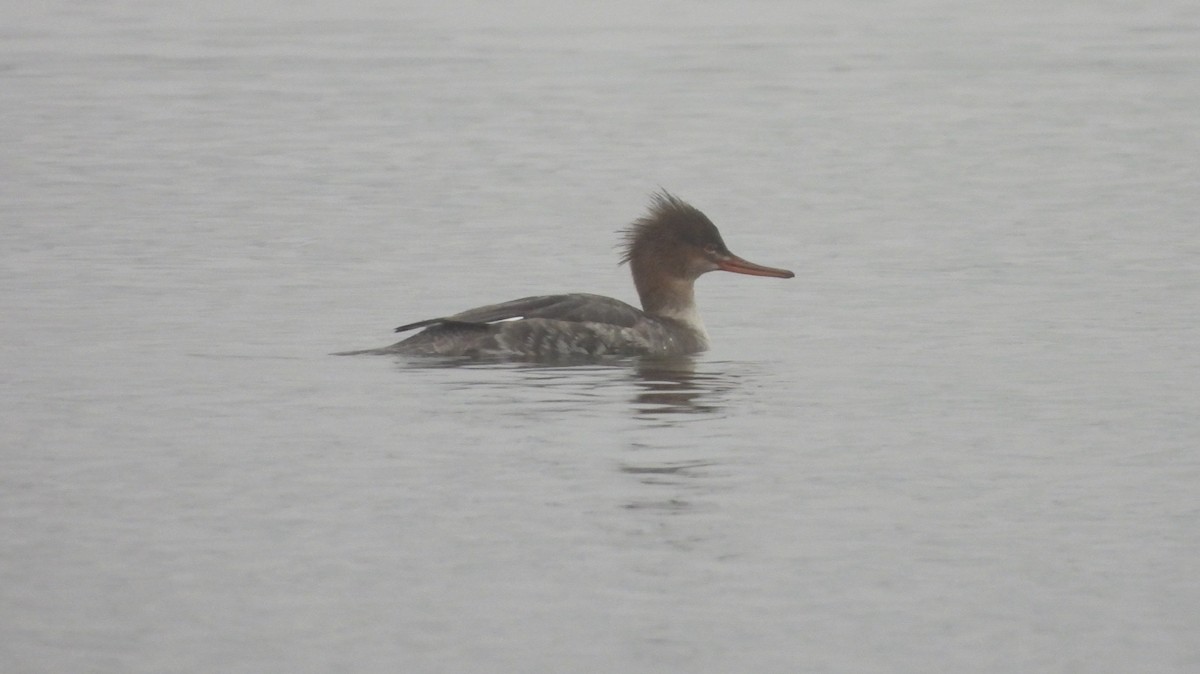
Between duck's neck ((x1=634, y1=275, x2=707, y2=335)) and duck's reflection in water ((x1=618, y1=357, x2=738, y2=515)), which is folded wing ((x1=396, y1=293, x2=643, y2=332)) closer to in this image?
duck's reflection in water ((x1=618, y1=357, x2=738, y2=515))

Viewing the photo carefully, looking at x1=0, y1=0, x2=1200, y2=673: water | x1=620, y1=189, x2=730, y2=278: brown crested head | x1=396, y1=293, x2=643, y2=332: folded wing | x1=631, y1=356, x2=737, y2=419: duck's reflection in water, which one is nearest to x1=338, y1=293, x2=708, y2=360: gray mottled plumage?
x1=396, y1=293, x2=643, y2=332: folded wing

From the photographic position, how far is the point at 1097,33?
31.2m

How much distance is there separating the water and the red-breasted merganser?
1.03 ft

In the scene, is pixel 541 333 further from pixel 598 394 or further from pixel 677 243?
pixel 677 243

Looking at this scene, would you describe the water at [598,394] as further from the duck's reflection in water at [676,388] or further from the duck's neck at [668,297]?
the duck's neck at [668,297]

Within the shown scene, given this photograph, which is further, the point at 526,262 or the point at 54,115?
the point at 54,115

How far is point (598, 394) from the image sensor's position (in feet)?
33.2

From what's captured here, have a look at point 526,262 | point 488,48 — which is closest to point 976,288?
point 526,262

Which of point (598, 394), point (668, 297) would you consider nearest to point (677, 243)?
point (668, 297)

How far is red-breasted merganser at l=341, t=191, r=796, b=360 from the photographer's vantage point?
1118 centimetres

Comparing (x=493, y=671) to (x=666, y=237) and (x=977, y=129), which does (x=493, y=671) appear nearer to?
(x=666, y=237)

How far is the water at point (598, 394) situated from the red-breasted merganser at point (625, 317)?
315mm

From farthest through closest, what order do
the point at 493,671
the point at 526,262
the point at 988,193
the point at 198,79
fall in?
1. the point at 198,79
2. the point at 988,193
3. the point at 526,262
4. the point at 493,671

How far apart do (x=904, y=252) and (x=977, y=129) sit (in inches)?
269
